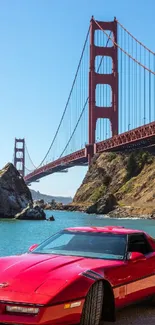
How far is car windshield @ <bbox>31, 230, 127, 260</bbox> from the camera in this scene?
6.42 meters

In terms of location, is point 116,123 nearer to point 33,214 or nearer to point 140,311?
point 33,214

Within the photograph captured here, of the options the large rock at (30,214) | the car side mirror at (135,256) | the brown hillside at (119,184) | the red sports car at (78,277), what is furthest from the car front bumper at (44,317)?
the brown hillside at (119,184)

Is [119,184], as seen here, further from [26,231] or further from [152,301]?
[152,301]

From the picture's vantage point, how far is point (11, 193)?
203ft

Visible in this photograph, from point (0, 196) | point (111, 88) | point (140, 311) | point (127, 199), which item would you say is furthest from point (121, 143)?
point (140, 311)

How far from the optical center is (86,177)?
341 feet

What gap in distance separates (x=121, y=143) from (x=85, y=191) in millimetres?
19344

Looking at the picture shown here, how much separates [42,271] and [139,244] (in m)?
1.79

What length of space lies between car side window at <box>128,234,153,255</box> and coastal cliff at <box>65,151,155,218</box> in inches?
2479

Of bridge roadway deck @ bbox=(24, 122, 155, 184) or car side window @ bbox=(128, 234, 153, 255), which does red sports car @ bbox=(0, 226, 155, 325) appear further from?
bridge roadway deck @ bbox=(24, 122, 155, 184)

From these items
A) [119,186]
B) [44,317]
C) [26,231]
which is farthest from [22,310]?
[119,186]

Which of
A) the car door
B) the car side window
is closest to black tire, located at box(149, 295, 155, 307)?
the car door

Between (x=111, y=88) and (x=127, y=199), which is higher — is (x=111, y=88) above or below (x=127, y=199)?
above

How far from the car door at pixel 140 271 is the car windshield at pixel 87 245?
6.3 inches
